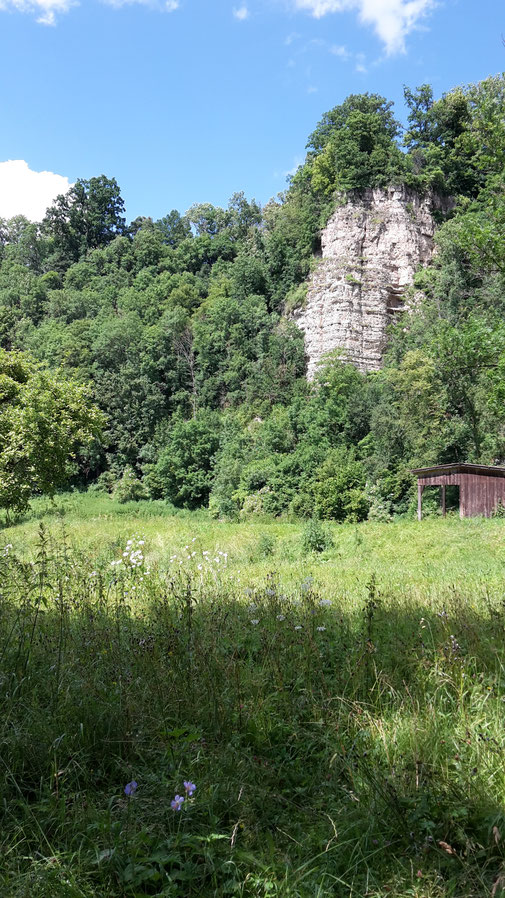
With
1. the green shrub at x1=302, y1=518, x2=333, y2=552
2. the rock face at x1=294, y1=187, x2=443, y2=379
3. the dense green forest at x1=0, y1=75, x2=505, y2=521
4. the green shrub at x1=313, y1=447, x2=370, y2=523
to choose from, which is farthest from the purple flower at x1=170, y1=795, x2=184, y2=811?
the rock face at x1=294, y1=187, x2=443, y2=379

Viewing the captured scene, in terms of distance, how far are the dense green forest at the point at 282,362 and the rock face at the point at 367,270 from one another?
4.38ft

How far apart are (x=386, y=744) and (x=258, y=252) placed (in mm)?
54434

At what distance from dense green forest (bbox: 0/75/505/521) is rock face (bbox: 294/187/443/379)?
134cm

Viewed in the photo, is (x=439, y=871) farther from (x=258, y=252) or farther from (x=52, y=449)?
(x=258, y=252)

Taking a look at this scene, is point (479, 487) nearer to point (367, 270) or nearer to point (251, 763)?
point (367, 270)

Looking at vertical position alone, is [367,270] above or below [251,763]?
above

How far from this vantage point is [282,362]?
4231cm

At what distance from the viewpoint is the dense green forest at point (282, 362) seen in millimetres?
18781

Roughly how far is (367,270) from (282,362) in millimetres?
9389

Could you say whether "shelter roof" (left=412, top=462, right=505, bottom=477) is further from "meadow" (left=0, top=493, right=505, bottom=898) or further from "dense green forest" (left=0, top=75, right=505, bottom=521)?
"meadow" (left=0, top=493, right=505, bottom=898)

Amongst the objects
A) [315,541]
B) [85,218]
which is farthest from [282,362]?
[85,218]

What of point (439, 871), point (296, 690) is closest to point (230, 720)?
point (296, 690)

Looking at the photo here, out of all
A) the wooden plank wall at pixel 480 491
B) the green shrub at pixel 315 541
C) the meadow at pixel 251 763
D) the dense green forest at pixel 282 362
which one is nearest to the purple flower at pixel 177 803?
the meadow at pixel 251 763

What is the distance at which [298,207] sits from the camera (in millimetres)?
49406
